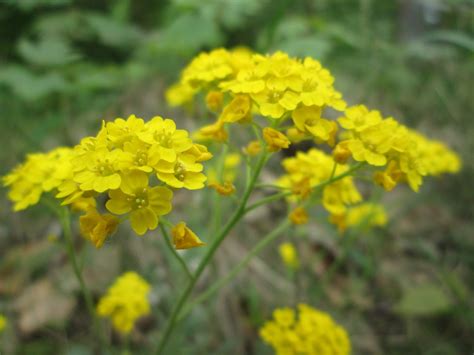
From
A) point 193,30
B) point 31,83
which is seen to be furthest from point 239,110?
point 31,83

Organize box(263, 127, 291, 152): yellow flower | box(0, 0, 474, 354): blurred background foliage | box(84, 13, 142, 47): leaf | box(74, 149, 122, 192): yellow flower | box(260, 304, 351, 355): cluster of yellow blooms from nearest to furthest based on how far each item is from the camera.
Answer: box(74, 149, 122, 192): yellow flower, box(263, 127, 291, 152): yellow flower, box(260, 304, 351, 355): cluster of yellow blooms, box(0, 0, 474, 354): blurred background foliage, box(84, 13, 142, 47): leaf

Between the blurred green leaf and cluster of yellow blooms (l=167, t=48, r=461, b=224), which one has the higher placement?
the blurred green leaf

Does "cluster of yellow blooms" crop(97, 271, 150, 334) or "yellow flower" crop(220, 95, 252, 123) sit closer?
"yellow flower" crop(220, 95, 252, 123)

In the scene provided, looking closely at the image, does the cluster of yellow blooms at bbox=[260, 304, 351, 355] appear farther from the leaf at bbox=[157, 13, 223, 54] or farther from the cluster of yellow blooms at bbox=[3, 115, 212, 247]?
the leaf at bbox=[157, 13, 223, 54]

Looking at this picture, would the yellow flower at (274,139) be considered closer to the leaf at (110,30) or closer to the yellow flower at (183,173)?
the yellow flower at (183,173)

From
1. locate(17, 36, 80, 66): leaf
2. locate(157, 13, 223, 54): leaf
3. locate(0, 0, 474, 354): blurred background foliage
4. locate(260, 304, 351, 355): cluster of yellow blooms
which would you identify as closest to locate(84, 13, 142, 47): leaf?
locate(0, 0, 474, 354): blurred background foliage

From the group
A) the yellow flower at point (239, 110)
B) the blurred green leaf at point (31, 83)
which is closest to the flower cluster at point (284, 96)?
the yellow flower at point (239, 110)

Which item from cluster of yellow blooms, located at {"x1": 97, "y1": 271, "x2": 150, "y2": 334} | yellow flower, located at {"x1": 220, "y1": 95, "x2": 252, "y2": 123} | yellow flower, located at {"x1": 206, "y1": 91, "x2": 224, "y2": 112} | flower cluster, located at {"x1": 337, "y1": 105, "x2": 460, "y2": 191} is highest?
yellow flower, located at {"x1": 206, "y1": 91, "x2": 224, "y2": 112}
